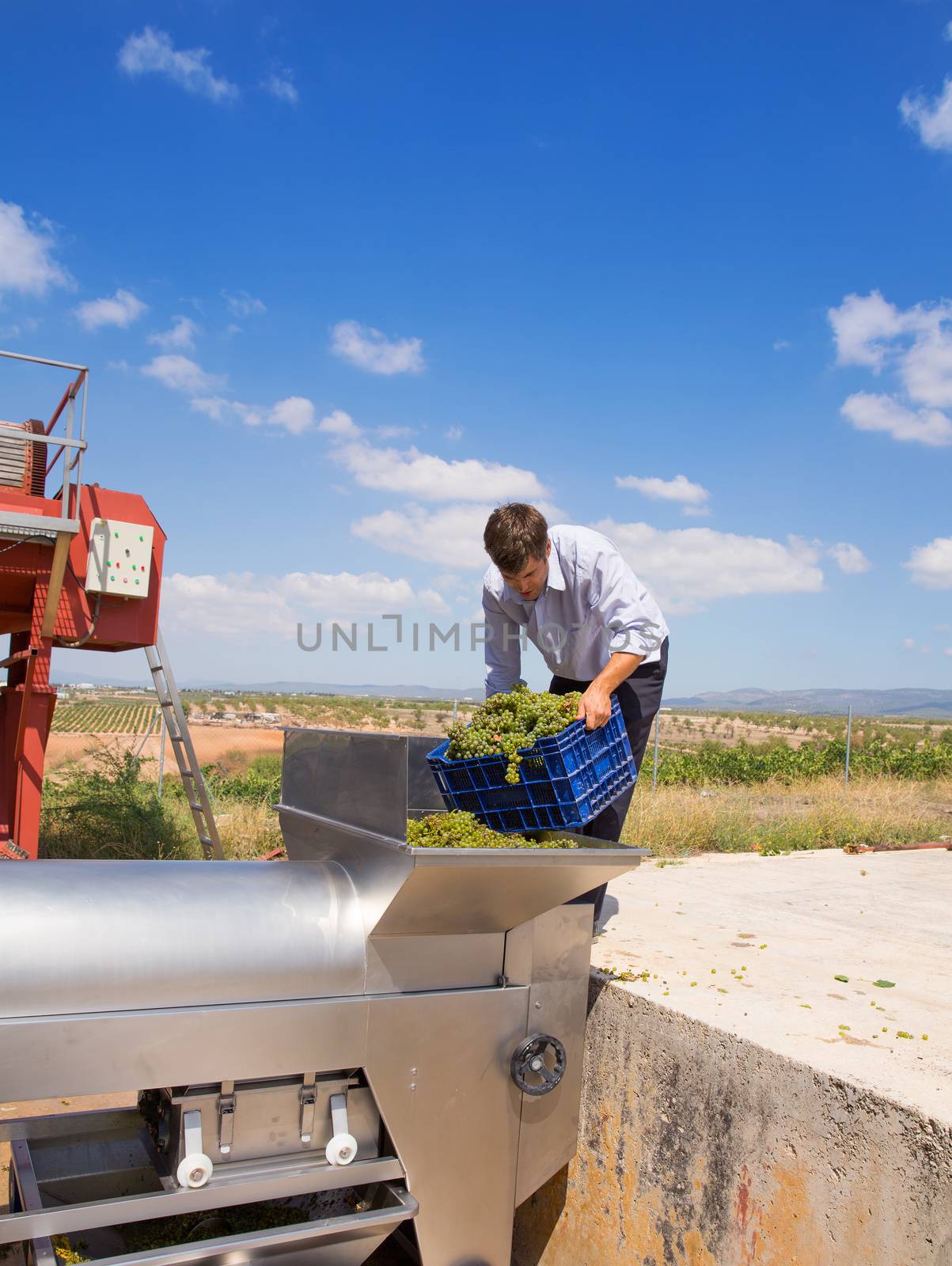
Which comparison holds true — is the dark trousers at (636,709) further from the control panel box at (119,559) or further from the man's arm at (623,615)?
the control panel box at (119,559)

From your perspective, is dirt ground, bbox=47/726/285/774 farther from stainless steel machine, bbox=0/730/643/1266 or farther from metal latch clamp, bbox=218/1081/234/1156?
metal latch clamp, bbox=218/1081/234/1156

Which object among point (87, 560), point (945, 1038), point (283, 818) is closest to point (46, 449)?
point (87, 560)

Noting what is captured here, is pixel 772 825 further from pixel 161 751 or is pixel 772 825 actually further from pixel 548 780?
pixel 161 751

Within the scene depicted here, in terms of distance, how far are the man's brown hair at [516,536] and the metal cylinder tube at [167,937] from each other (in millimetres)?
1373

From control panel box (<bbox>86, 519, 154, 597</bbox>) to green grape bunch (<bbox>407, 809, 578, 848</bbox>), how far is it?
471 centimetres

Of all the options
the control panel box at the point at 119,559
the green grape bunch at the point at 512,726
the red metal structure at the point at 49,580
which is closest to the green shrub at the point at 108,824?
the red metal structure at the point at 49,580

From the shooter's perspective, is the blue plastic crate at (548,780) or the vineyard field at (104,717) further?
the vineyard field at (104,717)

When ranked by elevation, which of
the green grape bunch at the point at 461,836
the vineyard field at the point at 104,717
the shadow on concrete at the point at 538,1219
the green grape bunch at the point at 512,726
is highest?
the green grape bunch at the point at 512,726

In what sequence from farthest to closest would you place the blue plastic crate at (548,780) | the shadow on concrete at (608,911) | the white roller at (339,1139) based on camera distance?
the shadow on concrete at (608,911) → the blue plastic crate at (548,780) → the white roller at (339,1139)

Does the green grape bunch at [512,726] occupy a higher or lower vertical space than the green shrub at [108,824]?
higher

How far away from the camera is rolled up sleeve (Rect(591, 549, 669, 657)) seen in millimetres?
3520

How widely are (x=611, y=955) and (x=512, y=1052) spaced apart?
102 cm

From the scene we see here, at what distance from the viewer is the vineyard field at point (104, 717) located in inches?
2030

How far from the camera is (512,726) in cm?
308
